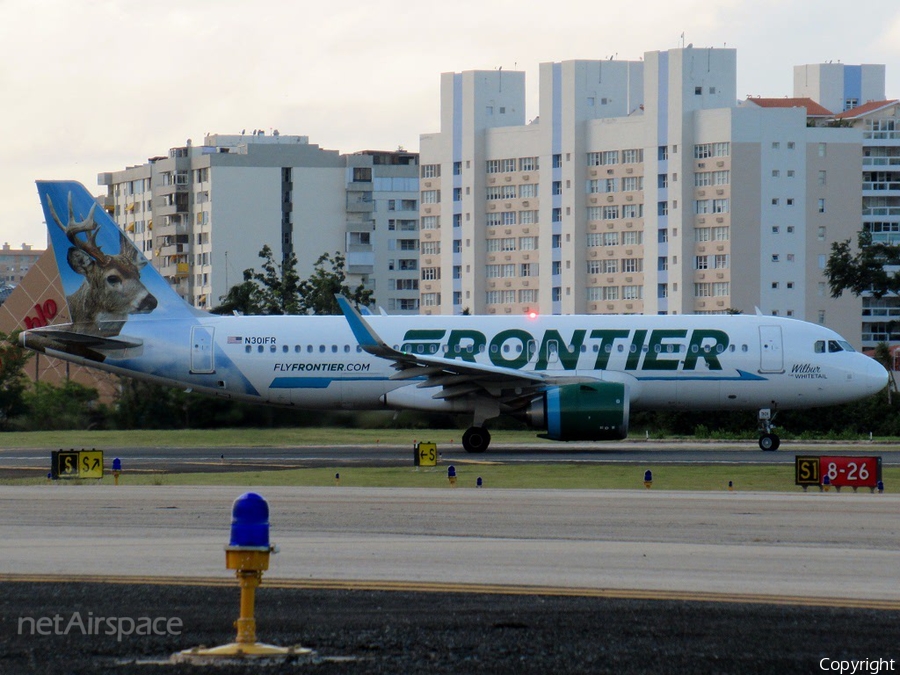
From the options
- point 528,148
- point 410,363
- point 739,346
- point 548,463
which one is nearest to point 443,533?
point 548,463

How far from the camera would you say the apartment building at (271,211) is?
164 metres

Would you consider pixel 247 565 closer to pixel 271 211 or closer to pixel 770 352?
pixel 770 352

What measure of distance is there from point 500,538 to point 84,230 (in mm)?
25429

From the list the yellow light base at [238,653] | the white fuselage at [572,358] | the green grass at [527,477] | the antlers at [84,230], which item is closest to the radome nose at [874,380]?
the white fuselage at [572,358]

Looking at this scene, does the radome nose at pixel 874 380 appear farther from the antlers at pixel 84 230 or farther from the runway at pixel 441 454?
the antlers at pixel 84 230

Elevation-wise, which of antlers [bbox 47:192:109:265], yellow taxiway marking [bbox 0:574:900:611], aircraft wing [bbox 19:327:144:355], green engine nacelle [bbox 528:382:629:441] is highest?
antlers [bbox 47:192:109:265]

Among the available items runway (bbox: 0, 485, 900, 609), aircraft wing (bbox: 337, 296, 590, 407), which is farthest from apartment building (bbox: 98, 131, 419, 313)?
runway (bbox: 0, 485, 900, 609)

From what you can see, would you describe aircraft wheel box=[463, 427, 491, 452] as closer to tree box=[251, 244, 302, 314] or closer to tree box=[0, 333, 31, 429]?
tree box=[0, 333, 31, 429]

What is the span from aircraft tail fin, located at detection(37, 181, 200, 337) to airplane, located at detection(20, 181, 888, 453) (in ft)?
0.14

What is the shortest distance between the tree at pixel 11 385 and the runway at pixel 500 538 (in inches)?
1238

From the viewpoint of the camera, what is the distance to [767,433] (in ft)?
126

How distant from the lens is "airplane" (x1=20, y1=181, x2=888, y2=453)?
123ft

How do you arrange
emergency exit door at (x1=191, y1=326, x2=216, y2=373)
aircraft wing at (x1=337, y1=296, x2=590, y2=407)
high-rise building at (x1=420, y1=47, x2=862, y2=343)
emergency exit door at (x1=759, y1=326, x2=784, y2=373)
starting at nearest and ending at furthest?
aircraft wing at (x1=337, y1=296, x2=590, y2=407)
emergency exit door at (x1=759, y1=326, x2=784, y2=373)
emergency exit door at (x1=191, y1=326, x2=216, y2=373)
high-rise building at (x1=420, y1=47, x2=862, y2=343)

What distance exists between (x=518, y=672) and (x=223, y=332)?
29.7 meters
